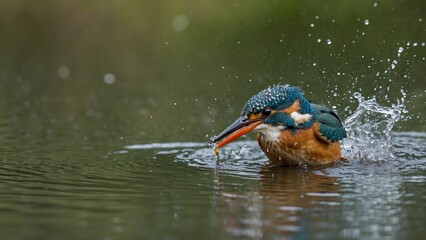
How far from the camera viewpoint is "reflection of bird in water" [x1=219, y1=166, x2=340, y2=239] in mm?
5367

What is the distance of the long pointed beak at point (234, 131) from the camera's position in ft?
25.5

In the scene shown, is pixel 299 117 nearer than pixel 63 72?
Yes

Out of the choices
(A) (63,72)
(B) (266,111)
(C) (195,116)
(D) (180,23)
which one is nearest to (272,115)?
(B) (266,111)

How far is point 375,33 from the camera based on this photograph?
15297 mm

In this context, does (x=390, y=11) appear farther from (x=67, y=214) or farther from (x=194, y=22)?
(x=67, y=214)

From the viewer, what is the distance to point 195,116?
37.3 feet

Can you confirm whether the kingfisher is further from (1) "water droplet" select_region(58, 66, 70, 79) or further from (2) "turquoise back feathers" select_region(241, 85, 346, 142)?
(1) "water droplet" select_region(58, 66, 70, 79)

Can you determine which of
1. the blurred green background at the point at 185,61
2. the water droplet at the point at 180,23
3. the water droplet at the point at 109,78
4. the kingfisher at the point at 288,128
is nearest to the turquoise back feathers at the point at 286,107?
the kingfisher at the point at 288,128

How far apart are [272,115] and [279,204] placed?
6.45 ft

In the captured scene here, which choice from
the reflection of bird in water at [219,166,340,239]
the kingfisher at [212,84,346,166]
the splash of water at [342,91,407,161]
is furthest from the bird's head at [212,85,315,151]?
the splash of water at [342,91,407,161]

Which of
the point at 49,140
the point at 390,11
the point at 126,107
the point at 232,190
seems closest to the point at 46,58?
the point at 126,107

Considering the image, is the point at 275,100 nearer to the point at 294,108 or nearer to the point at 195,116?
the point at 294,108

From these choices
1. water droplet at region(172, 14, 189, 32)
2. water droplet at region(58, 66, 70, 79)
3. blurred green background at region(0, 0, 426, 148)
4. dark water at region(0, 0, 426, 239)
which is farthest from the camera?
water droplet at region(172, 14, 189, 32)

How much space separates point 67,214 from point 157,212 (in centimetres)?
59
